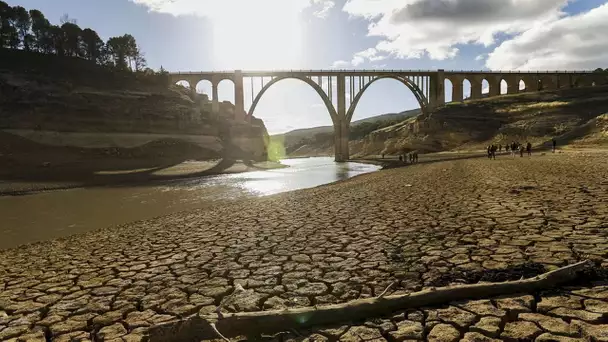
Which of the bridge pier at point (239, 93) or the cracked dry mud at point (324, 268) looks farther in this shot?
the bridge pier at point (239, 93)

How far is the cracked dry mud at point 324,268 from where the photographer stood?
9.65 feet

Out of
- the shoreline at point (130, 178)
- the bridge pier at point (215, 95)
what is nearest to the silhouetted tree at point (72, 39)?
the bridge pier at point (215, 95)

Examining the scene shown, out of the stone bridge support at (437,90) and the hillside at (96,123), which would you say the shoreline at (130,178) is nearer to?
the hillside at (96,123)

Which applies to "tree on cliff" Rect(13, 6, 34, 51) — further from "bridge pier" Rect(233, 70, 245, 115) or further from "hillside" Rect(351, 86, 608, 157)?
"hillside" Rect(351, 86, 608, 157)

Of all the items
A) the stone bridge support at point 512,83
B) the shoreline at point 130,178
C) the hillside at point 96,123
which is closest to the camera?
the shoreline at point 130,178

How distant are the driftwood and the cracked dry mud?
0.09 m

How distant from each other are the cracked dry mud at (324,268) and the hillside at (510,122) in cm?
3848

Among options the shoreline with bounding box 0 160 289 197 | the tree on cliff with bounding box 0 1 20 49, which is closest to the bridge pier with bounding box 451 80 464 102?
the shoreline with bounding box 0 160 289 197

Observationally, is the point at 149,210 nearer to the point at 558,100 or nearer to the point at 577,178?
the point at 577,178

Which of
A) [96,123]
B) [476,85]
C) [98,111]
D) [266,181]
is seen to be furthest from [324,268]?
[476,85]

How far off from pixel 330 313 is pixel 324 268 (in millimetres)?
1510

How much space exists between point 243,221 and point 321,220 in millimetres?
1998

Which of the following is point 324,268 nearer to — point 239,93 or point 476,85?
point 239,93

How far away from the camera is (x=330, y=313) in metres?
3.06
